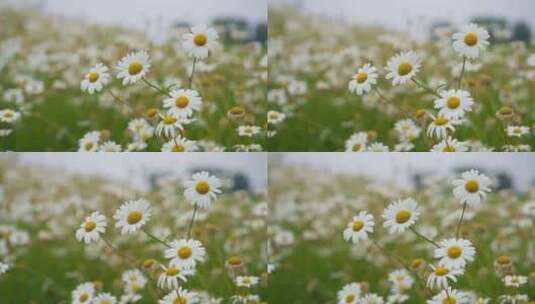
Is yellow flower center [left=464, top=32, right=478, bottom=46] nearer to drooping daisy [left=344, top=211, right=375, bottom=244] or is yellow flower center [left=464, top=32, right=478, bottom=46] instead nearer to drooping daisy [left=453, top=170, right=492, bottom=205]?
drooping daisy [left=453, top=170, right=492, bottom=205]

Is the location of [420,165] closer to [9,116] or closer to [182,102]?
[182,102]

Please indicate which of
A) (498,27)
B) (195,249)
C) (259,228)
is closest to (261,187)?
(259,228)

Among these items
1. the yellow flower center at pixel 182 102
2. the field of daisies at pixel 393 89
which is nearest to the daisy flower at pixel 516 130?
the field of daisies at pixel 393 89

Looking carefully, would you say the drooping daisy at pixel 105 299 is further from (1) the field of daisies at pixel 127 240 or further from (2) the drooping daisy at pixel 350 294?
(2) the drooping daisy at pixel 350 294

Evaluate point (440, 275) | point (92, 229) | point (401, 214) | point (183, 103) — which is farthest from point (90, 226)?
point (440, 275)

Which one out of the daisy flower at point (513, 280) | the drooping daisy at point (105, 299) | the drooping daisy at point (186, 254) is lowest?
the drooping daisy at point (105, 299)
